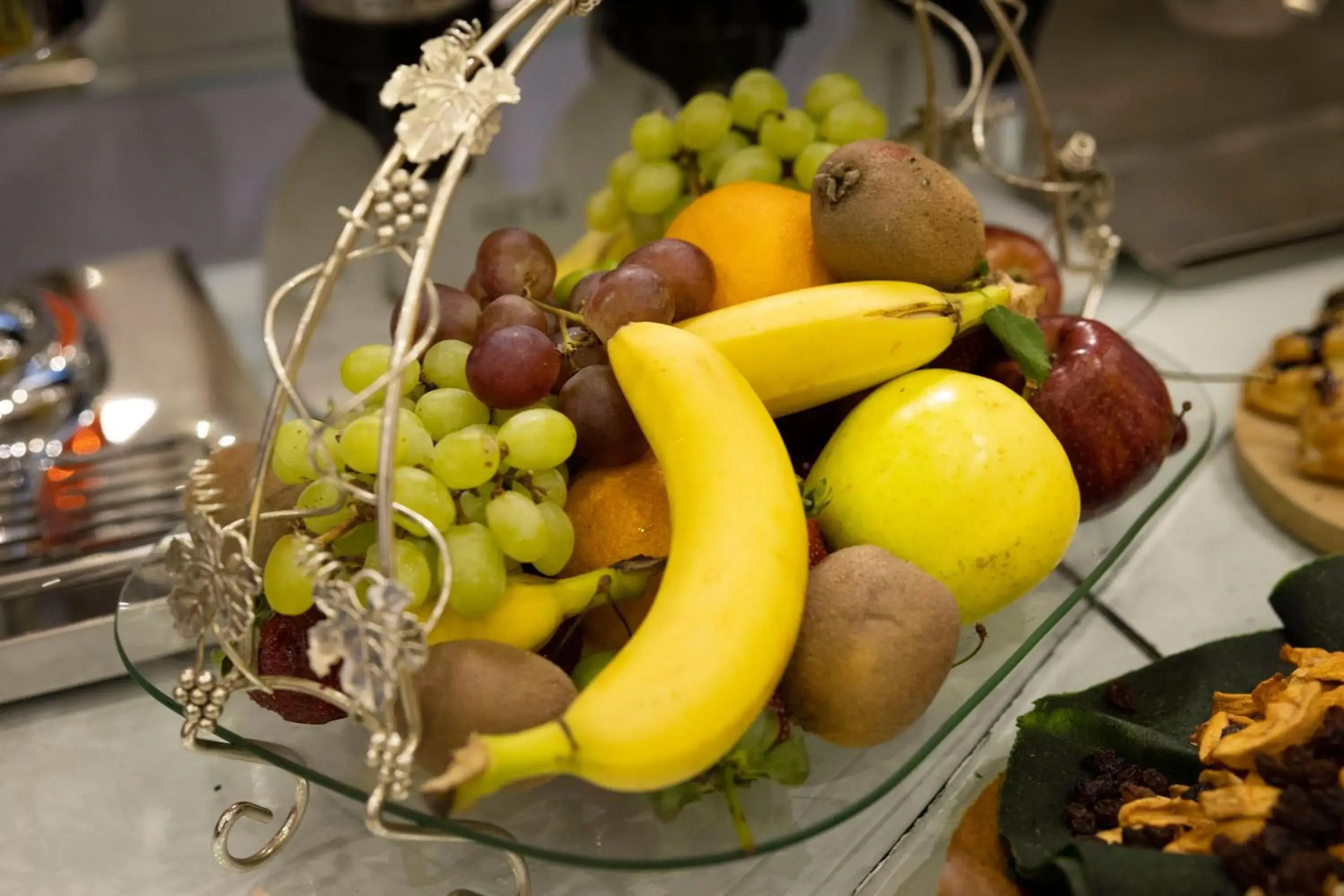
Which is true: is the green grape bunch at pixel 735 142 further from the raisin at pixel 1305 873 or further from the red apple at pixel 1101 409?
the raisin at pixel 1305 873

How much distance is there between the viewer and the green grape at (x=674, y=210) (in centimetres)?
69

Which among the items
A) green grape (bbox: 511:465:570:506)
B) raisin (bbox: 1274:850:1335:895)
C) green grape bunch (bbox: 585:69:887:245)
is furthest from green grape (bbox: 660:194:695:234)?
raisin (bbox: 1274:850:1335:895)

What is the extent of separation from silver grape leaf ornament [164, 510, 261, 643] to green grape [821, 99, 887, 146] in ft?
1.34

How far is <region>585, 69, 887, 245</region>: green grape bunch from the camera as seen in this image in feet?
2.22

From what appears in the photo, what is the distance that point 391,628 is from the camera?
15.1 inches

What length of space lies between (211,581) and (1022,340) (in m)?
0.38

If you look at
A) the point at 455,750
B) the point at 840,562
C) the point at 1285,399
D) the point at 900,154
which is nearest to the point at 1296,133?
the point at 1285,399

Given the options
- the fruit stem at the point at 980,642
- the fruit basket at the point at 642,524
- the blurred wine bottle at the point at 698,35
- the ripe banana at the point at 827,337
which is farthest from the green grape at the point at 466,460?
the blurred wine bottle at the point at 698,35

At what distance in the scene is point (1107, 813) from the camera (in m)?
0.48

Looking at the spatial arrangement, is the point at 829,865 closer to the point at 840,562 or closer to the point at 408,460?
the point at 840,562

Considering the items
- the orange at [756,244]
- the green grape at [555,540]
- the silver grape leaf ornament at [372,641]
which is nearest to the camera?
the silver grape leaf ornament at [372,641]

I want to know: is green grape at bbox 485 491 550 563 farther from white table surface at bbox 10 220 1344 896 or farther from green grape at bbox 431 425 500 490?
white table surface at bbox 10 220 1344 896

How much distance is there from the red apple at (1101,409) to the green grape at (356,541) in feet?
1.04

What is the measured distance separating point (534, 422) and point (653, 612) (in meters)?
0.10
